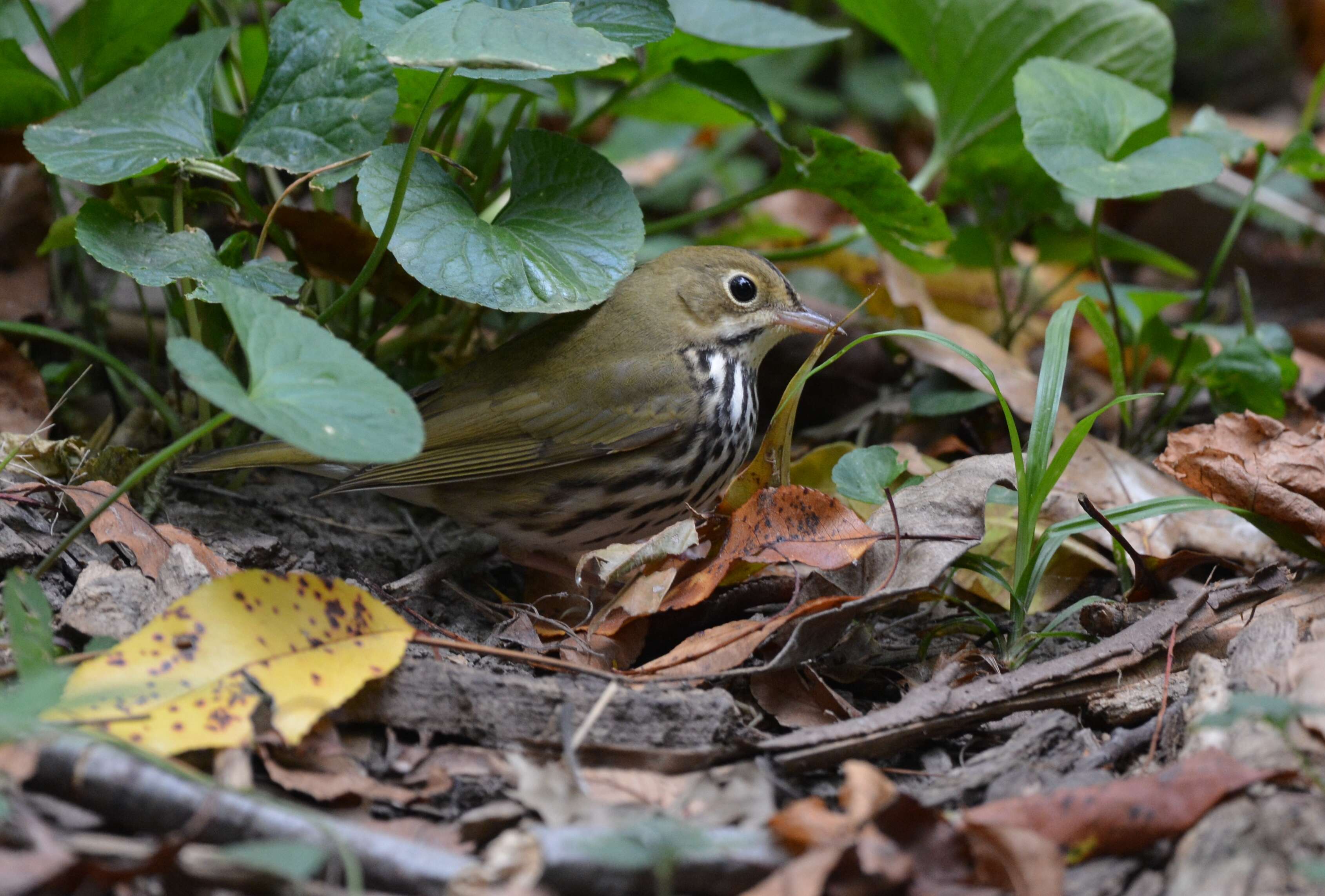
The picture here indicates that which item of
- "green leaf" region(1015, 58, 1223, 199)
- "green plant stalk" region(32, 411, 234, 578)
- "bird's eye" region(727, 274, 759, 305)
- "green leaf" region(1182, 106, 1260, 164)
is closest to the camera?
"green plant stalk" region(32, 411, 234, 578)

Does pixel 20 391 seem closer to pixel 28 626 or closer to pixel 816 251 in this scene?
pixel 28 626

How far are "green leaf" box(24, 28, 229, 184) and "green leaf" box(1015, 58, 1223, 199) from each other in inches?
85.0

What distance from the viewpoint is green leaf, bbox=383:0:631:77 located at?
222cm

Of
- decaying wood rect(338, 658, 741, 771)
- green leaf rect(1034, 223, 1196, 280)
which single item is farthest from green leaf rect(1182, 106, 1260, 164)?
decaying wood rect(338, 658, 741, 771)

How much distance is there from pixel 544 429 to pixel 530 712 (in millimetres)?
1258

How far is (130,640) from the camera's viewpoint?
6.61 ft

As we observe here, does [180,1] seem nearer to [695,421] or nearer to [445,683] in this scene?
[695,421]

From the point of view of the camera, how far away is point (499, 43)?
2.24 metres

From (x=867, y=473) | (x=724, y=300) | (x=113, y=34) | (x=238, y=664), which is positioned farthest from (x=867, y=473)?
(x=113, y=34)

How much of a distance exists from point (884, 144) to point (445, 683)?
5.61 meters

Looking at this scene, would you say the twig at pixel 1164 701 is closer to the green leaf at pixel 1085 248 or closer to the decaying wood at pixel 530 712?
the decaying wood at pixel 530 712

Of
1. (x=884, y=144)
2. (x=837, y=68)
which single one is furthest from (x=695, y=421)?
(x=837, y=68)

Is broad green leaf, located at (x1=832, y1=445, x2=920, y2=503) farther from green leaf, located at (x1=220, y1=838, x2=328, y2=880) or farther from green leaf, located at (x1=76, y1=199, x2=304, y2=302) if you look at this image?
green leaf, located at (x1=220, y1=838, x2=328, y2=880)

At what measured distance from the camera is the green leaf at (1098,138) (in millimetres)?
3154
